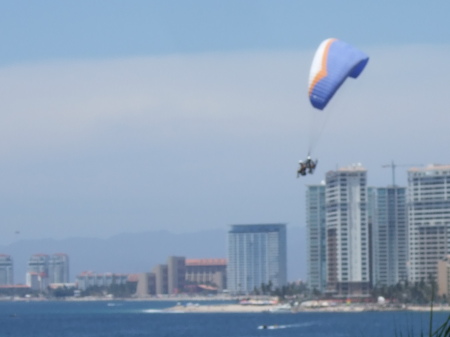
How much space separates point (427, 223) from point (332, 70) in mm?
159175

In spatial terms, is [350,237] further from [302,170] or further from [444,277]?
[302,170]

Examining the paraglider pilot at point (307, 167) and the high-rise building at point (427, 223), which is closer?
the paraglider pilot at point (307, 167)

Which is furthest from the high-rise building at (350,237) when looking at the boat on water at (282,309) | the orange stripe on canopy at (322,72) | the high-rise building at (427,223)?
the orange stripe on canopy at (322,72)

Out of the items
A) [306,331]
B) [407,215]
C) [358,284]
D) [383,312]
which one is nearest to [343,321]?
[306,331]

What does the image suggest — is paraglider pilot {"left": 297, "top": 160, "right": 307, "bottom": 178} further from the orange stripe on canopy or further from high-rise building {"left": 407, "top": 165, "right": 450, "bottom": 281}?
high-rise building {"left": 407, "top": 165, "right": 450, "bottom": 281}

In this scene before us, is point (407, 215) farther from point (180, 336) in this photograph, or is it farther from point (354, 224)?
point (180, 336)

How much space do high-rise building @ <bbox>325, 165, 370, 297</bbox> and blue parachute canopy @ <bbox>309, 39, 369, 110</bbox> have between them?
148538 mm

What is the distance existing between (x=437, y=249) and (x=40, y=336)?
288ft

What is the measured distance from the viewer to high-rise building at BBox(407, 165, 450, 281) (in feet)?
624

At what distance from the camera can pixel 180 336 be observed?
111 m

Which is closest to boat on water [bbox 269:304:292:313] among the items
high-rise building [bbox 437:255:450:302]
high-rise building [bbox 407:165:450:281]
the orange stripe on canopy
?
high-rise building [bbox 407:165:450:281]

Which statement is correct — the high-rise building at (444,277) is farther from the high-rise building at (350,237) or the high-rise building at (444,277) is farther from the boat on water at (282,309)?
the boat on water at (282,309)

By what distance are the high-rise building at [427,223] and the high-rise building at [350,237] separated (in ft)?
26.3

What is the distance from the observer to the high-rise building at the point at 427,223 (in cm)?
19012
